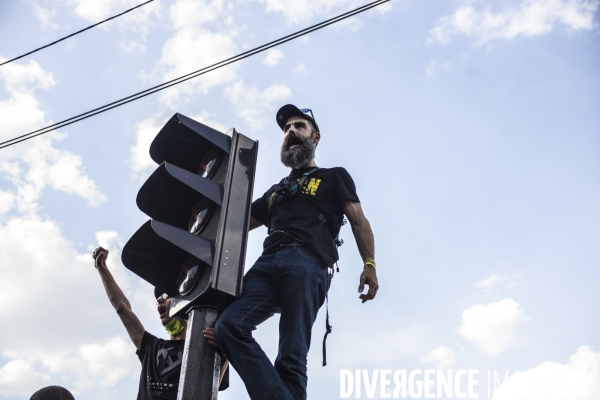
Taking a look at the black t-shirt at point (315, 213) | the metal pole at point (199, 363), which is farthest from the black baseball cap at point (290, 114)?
the metal pole at point (199, 363)

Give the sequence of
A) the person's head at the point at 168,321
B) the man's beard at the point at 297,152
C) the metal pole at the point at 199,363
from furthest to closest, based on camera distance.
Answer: the person's head at the point at 168,321 → the man's beard at the point at 297,152 → the metal pole at the point at 199,363

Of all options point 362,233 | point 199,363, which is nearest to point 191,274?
point 199,363

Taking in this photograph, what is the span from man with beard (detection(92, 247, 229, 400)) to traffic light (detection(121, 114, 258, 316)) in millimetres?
640

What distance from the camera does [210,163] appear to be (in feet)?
10.8

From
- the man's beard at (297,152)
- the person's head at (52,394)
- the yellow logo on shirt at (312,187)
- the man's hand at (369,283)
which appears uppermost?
the man's beard at (297,152)

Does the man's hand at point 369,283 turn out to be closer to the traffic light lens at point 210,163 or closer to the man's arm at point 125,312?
the traffic light lens at point 210,163

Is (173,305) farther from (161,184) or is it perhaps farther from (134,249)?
(161,184)

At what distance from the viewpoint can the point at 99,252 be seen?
3.91 m

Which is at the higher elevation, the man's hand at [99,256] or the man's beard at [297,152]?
the man's beard at [297,152]

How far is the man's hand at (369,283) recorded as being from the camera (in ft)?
11.2

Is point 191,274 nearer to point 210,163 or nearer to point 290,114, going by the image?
point 210,163

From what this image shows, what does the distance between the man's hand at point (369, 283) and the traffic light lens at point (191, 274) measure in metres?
0.98

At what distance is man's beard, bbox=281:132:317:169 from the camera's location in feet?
13.8

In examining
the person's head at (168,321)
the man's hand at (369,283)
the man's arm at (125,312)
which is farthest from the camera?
the person's head at (168,321)
